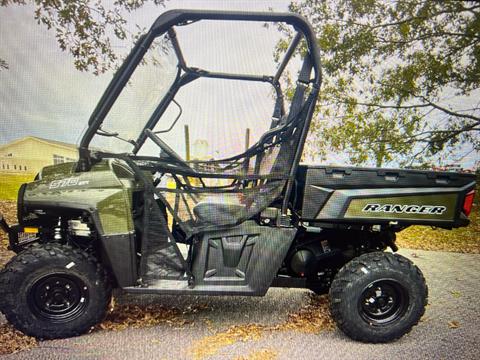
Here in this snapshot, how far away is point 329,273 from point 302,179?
0.70m

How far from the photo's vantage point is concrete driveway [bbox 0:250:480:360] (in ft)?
5.19

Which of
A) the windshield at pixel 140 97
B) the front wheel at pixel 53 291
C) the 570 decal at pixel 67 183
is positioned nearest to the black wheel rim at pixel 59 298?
the front wheel at pixel 53 291

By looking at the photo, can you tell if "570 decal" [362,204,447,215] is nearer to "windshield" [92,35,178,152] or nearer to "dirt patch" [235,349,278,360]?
"dirt patch" [235,349,278,360]

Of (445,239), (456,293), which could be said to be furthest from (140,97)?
(445,239)

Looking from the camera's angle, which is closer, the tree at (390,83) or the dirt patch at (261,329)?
the dirt patch at (261,329)

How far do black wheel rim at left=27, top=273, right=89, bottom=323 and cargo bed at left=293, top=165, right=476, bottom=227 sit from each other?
123 cm

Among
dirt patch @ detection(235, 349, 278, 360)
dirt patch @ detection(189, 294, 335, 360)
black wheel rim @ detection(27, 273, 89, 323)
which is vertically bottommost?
dirt patch @ detection(189, 294, 335, 360)

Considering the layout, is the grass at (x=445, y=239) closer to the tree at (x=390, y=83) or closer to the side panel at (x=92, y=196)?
the tree at (x=390, y=83)

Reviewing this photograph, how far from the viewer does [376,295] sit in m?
1.78

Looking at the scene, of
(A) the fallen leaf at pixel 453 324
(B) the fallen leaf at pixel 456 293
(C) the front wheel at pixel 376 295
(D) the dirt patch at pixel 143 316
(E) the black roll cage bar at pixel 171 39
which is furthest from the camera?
(B) the fallen leaf at pixel 456 293

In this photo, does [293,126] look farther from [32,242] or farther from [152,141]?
[32,242]

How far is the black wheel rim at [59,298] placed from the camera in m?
1.62

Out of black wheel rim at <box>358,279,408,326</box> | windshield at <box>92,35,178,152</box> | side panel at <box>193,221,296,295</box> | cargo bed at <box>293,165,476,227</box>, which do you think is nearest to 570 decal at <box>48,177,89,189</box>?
windshield at <box>92,35,178,152</box>

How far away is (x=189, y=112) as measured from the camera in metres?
2.44
